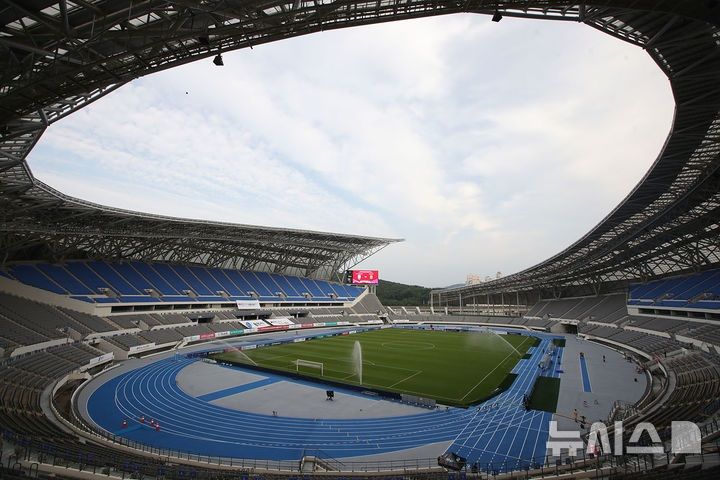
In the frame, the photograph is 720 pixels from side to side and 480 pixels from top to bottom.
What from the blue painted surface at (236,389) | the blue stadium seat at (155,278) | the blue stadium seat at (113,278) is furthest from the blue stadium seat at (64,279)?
the blue painted surface at (236,389)

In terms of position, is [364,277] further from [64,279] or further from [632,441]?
[632,441]

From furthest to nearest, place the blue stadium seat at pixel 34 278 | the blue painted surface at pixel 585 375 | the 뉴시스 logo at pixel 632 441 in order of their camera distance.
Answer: the blue stadium seat at pixel 34 278, the blue painted surface at pixel 585 375, the 뉴시스 logo at pixel 632 441

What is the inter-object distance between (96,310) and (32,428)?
30.7 meters

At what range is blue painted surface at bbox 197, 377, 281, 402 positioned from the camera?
26.5m

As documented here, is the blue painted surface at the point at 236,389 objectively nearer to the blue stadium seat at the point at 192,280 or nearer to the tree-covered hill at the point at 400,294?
the blue stadium seat at the point at 192,280

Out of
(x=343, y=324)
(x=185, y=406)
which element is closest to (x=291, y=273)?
(x=343, y=324)

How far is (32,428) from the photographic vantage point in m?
16.5

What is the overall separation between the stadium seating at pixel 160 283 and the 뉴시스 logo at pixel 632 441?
4632 centimetres

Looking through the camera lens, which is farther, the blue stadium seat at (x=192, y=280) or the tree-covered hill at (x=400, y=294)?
the tree-covered hill at (x=400, y=294)

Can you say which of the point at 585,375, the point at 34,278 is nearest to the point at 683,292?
the point at 585,375

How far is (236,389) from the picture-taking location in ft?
93.4

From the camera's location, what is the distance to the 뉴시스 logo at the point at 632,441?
12844 millimetres

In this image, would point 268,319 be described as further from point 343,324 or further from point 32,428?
point 32,428

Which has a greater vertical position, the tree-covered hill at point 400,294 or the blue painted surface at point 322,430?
the tree-covered hill at point 400,294
